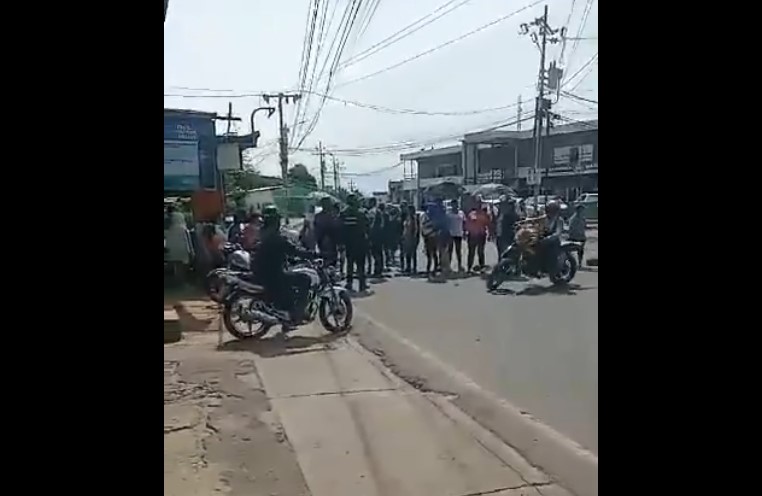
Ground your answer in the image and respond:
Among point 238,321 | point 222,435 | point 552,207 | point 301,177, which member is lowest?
point 222,435

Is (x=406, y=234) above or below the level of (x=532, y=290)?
above

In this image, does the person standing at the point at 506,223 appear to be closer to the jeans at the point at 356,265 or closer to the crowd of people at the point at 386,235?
the crowd of people at the point at 386,235

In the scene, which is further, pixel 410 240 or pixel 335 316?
pixel 410 240

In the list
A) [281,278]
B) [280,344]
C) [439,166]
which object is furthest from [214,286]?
[439,166]

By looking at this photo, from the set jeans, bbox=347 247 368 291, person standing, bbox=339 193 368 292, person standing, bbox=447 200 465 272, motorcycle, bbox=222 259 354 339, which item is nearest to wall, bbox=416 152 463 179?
person standing, bbox=339 193 368 292

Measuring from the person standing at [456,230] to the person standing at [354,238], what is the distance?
22.7 inches

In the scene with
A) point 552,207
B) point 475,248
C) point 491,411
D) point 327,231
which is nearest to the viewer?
point 491,411

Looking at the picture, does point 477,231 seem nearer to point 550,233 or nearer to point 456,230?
point 456,230

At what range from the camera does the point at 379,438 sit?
2.73 meters

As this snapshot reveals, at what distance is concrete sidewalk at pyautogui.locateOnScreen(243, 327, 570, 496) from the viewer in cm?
233

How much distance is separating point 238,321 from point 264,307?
149mm

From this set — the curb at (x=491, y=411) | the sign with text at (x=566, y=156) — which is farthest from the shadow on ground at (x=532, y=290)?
the sign with text at (x=566, y=156)
